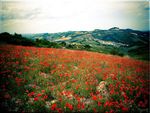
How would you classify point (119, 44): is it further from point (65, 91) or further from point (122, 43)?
point (65, 91)

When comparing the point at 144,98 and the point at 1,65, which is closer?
the point at 144,98

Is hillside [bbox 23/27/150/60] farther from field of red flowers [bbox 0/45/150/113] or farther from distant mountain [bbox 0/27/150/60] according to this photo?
field of red flowers [bbox 0/45/150/113]

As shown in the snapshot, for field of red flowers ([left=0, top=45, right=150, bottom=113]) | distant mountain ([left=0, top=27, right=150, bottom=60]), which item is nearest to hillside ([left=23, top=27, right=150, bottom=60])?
distant mountain ([left=0, top=27, right=150, bottom=60])

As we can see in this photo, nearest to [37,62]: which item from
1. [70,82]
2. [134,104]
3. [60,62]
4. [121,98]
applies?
[60,62]

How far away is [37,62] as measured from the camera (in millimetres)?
8289

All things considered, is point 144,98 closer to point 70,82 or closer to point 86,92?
point 86,92

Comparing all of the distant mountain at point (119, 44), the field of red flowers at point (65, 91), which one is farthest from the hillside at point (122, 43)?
the field of red flowers at point (65, 91)

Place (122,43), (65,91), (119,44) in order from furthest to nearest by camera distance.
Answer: (119,44), (122,43), (65,91)

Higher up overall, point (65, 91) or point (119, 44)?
point (65, 91)

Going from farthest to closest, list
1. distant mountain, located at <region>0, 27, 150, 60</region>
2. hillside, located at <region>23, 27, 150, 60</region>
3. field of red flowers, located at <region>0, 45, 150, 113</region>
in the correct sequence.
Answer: hillside, located at <region>23, 27, 150, 60</region>
distant mountain, located at <region>0, 27, 150, 60</region>
field of red flowers, located at <region>0, 45, 150, 113</region>

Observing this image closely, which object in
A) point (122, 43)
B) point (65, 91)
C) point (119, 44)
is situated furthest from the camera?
point (119, 44)

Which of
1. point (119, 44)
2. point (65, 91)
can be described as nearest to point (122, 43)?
point (119, 44)

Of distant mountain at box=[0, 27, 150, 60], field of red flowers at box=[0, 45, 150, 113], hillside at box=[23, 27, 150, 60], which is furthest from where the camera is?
hillside at box=[23, 27, 150, 60]

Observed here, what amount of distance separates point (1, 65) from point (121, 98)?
5596mm
